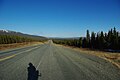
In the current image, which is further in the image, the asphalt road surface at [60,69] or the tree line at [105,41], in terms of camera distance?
the tree line at [105,41]

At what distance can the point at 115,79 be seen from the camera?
28.5 feet

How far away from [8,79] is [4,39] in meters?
106

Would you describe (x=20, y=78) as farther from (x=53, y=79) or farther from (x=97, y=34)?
(x=97, y=34)

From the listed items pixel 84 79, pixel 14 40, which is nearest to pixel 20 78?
pixel 84 79

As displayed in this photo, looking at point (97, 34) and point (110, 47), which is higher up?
point (97, 34)

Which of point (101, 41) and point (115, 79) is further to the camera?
point (101, 41)

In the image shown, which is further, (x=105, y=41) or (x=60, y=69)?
(x=105, y=41)

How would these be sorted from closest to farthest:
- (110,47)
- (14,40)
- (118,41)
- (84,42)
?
(118,41) < (110,47) < (84,42) < (14,40)

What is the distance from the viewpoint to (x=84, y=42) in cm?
9362

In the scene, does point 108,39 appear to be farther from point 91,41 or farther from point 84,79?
point 84,79

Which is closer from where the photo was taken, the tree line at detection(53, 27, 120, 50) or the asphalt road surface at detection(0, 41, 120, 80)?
the asphalt road surface at detection(0, 41, 120, 80)

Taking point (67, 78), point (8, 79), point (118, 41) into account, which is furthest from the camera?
point (118, 41)

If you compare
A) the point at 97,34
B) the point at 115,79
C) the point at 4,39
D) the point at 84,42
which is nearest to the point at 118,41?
the point at 97,34

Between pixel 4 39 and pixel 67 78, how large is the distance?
105966mm
